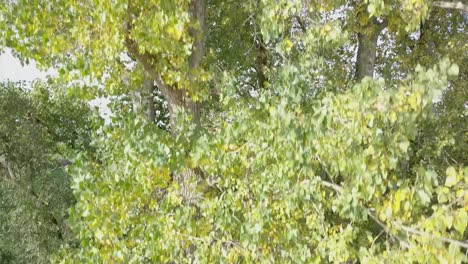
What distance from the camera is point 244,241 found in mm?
6719

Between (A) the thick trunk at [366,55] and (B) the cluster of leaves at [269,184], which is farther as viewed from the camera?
(A) the thick trunk at [366,55]

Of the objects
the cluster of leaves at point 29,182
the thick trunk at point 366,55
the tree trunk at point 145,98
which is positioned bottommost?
the cluster of leaves at point 29,182

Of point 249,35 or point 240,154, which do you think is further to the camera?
point 249,35

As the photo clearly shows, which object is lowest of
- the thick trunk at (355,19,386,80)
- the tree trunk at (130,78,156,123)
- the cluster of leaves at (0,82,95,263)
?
the cluster of leaves at (0,82,95,263)

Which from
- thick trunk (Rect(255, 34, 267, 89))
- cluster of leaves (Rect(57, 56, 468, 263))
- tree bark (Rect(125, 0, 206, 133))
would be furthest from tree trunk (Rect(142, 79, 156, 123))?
cluster of leaves (Rect(57, 56, 468, 263))

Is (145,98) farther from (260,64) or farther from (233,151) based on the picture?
(233,151)

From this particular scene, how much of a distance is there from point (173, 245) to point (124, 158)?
1.80m

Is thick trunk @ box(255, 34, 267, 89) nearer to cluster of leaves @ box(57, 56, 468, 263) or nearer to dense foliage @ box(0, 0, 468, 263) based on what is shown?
dense foliage @ box(0, 0, 468, 263)

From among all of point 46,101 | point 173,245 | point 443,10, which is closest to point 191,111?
point 173,245

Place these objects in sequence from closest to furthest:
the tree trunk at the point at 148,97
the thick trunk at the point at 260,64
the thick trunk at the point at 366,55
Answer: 1. the thick trunk at the point at 366,55
2. the tree trunk at the point at 148,97
3. the thick trunk at the point at 260,64

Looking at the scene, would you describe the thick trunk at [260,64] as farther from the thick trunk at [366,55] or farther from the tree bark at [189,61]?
the tree bark at [189,61]

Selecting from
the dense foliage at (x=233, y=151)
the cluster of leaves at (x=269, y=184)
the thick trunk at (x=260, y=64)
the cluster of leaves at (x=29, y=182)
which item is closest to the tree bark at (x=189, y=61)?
the dense foliage at (x=233, y=151)

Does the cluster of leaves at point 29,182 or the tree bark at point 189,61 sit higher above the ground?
the tree bark at point 189,61

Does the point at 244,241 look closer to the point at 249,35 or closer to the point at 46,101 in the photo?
the point at 249,35
